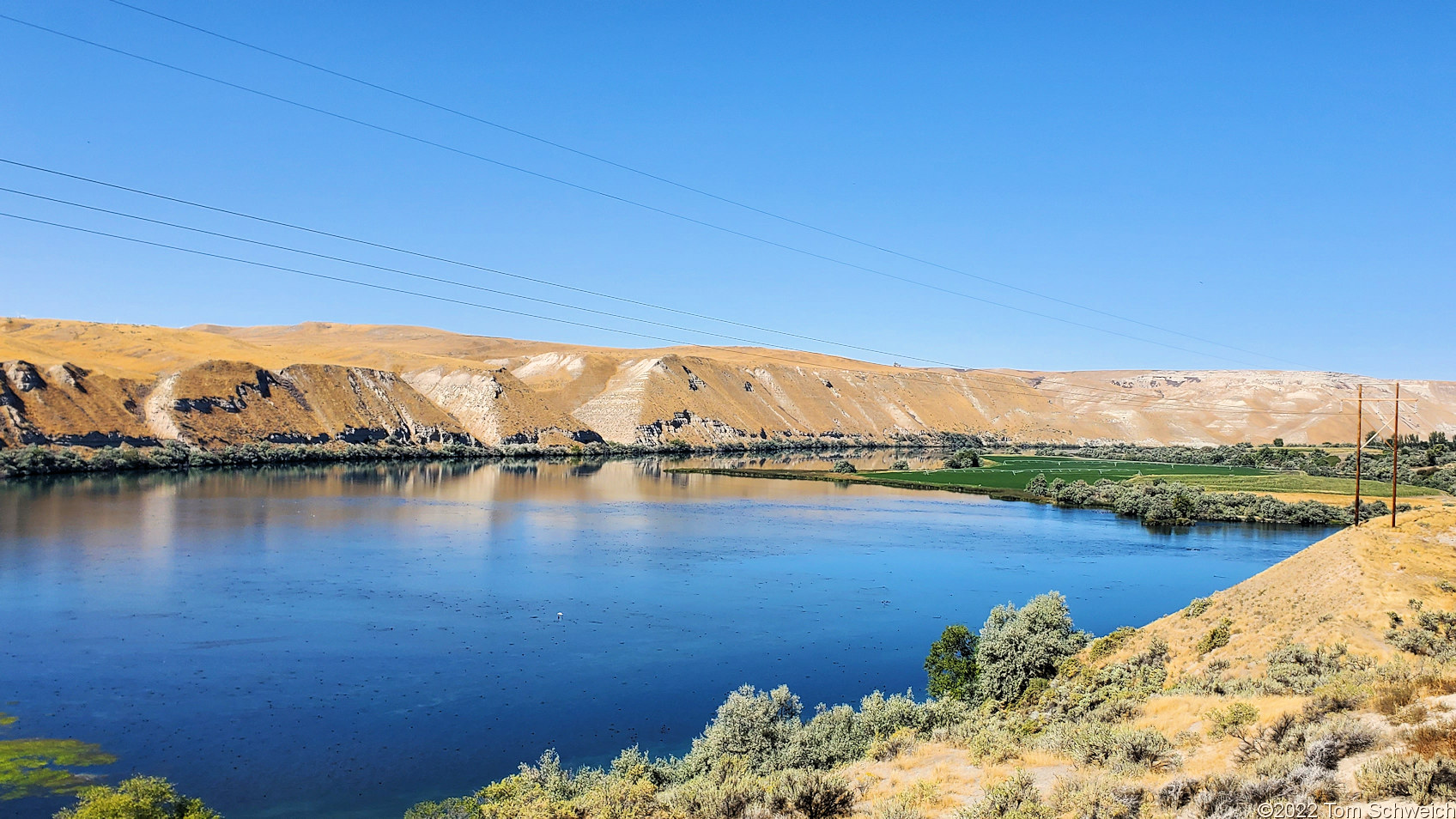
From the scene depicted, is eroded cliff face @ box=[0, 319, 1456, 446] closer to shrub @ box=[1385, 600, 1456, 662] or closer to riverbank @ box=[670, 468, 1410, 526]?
riverbank @ box=[670, 468, 1410, 526]

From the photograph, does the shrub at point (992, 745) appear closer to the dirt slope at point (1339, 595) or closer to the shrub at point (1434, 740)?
the shrub at point (1434, 740)

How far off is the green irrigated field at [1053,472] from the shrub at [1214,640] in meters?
65.0

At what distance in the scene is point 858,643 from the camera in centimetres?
3002

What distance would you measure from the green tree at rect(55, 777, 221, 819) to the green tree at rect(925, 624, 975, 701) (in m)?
15.4

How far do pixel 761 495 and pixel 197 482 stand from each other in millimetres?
43555

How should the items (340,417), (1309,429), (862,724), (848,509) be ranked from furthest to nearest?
(1309,429), (340,417), (848,509), (862,724)

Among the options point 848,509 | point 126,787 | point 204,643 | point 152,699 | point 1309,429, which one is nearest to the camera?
point 126,787

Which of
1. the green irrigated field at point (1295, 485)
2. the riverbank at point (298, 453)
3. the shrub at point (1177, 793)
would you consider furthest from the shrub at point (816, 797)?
the riverbank at point (298, 453)

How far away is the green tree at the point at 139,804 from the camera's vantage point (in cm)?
1304

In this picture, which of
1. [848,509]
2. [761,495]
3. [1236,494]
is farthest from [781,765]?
[1236,494]

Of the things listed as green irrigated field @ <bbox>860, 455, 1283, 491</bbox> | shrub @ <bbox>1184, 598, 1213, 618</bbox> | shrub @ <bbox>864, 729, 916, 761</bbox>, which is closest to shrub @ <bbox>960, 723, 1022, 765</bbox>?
shrub @ <bbox>864, 729, 916, 761</bbox>

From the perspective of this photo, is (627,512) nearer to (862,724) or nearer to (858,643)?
(858,643)

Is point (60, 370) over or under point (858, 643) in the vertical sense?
over

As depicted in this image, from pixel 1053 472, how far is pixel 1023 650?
81581 mm
